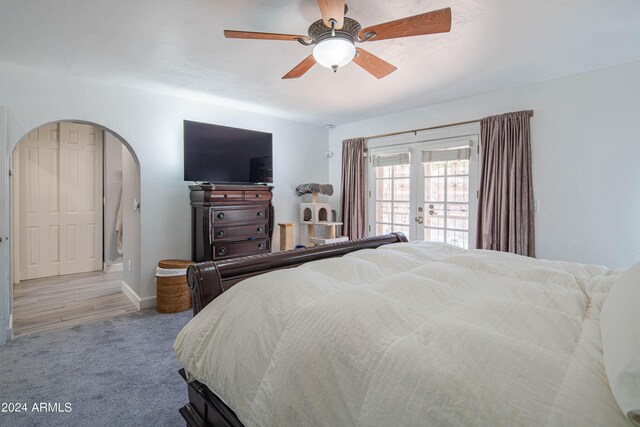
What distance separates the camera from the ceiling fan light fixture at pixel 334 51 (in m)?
1.90

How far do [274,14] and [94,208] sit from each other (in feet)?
16.1

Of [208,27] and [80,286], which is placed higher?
[208,27]

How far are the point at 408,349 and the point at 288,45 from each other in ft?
7.87

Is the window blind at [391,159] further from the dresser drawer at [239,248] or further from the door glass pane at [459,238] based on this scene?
the dresser drawer at [239,248]

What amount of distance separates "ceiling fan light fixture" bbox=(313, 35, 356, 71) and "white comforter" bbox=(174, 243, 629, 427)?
1.33 m

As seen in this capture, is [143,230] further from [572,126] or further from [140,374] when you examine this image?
[572,126]

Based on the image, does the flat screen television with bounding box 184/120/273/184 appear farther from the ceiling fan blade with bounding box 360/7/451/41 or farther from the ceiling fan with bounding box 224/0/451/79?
the ceiling fan blade with bounding box 360/7/451/41

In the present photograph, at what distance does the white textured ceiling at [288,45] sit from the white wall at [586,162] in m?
0.20

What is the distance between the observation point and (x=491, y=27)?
7.25 feet

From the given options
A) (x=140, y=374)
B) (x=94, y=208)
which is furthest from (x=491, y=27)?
(x=94, y=208)

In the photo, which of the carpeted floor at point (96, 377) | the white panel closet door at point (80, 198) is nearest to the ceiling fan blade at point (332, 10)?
the carpeted floor at point (96, 377)

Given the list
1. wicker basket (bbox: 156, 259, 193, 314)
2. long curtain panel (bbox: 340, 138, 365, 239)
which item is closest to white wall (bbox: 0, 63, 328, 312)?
wicker basket (bbox: 156, 259, 193, 314)

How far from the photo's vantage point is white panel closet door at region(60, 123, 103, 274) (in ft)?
16.5

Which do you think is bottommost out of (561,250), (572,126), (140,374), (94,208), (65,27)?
(140,374)
